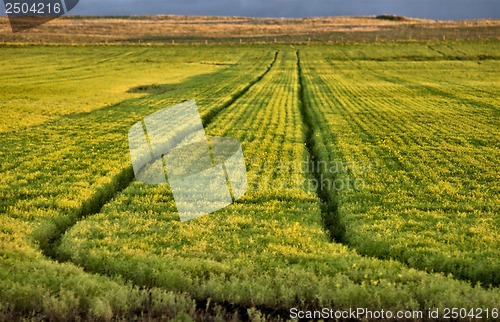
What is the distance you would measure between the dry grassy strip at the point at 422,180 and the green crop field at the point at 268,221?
0.07 meters

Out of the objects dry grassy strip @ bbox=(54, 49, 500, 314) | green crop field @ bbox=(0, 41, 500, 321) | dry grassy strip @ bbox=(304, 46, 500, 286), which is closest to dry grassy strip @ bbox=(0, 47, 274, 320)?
green crop field @ bbox=(0, 41, 500, 321)

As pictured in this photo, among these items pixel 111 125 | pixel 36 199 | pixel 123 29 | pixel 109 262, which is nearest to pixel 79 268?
pixel 109 262

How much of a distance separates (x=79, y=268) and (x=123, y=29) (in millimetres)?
169683

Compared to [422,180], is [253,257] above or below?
above

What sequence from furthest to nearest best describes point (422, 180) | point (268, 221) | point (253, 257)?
point (422, 180) < point (268, 221) < point (253, 257)

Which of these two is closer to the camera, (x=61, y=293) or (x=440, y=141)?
(x=61, y=293)

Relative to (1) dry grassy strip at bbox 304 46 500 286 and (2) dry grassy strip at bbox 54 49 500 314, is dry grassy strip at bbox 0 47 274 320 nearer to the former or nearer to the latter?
(2) dry grassy strip at bbox 54 49 500 314

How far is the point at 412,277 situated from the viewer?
35.7ft

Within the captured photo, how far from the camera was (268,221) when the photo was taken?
14359 millimetres

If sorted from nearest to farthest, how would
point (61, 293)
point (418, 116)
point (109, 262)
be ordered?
point (61, 293)
point (109, 262)
point (418, 116)

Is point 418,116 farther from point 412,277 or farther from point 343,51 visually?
point 343,51

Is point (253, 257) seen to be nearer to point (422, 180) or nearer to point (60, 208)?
point (60, 208)

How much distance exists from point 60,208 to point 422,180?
13.5 meters

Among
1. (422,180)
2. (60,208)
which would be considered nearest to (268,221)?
(60,208)
